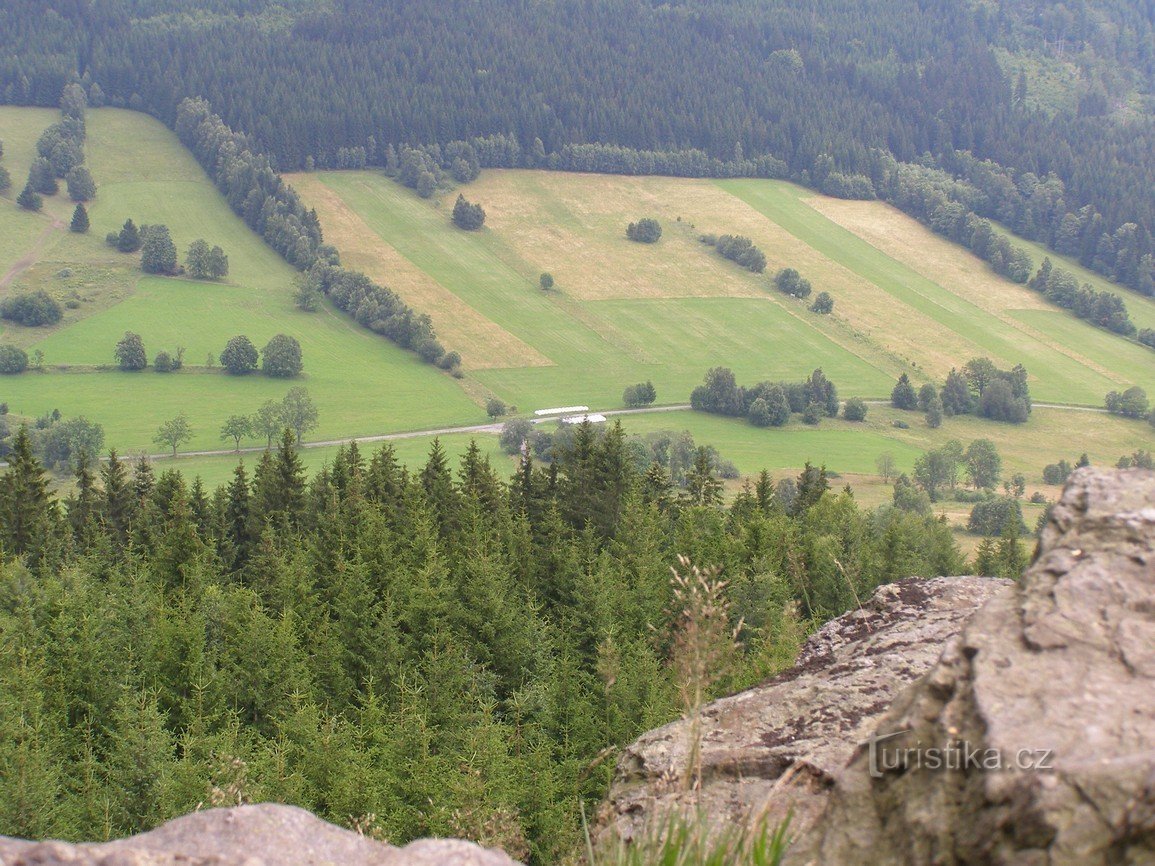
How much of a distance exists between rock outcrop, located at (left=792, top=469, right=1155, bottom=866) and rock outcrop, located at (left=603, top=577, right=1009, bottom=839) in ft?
6.83

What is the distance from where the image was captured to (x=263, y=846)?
821 cm

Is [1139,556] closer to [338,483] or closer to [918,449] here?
[338,483]

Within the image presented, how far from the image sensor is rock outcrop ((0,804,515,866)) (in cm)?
765

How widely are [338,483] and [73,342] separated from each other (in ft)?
344

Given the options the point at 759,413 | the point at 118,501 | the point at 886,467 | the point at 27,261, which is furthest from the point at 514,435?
the point at 27,261

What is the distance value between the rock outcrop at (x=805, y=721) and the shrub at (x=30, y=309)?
170793 mm

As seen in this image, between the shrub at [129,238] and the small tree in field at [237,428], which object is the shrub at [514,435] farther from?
the shrub at [129,238]

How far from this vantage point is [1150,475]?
10.4m

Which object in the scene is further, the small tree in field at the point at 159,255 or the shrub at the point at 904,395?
the small tree in field at the point at 159,255

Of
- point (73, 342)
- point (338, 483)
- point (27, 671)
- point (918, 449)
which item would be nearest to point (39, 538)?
point (338, 483)

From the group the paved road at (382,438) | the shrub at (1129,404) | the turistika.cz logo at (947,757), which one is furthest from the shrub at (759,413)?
the turistika.cz logo at (947,757)

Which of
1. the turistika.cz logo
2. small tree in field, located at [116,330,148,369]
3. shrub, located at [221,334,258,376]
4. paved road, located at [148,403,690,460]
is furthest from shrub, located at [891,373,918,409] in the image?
the turistika.cz logo

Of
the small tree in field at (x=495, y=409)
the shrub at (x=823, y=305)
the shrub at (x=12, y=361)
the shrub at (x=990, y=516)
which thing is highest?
the shrub at (x=823, y=305)

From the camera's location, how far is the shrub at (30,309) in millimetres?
164625
